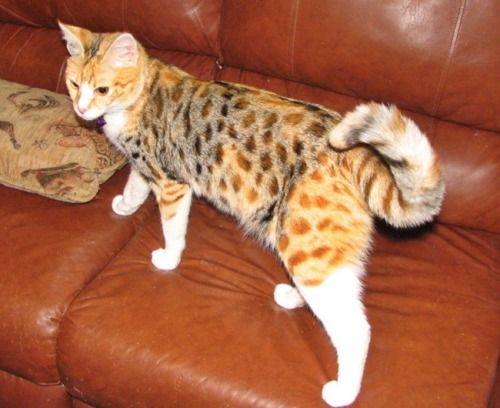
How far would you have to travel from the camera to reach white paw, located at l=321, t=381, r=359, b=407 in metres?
1.15

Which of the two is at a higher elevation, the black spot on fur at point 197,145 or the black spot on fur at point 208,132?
the black spot on fur at point 208,132

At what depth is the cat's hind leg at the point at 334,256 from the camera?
1.20 metres

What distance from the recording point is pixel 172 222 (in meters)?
1.52

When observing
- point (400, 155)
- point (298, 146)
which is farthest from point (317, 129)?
point (400, 155)

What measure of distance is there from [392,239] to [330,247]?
49cm

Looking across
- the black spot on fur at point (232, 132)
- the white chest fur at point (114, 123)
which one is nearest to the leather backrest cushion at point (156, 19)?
the white chest fur at point (114, 123)

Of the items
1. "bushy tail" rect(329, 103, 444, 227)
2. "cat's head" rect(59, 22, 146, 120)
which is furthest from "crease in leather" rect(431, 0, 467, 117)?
"cat's head" rect(59, 22, 146, 120)

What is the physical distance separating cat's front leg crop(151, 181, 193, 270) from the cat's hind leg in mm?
396

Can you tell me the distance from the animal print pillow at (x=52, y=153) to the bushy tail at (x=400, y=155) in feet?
2.95

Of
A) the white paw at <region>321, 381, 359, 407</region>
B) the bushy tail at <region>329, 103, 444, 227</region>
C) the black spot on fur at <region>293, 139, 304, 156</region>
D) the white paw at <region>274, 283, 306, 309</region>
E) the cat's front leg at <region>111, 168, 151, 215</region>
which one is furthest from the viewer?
the cat's front leg at <region>111, 168, 151, 215</region>

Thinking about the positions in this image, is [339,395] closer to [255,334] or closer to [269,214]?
[255,334]

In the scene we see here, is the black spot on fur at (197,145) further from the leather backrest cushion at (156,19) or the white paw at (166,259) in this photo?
the leather backrest cushion at (156,19)

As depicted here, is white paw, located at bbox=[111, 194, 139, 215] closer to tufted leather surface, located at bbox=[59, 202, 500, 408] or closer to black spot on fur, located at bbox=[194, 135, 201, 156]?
tufted leather surface, located at bbox=[59, 202, 500, 408]

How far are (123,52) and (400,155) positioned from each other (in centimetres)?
84
